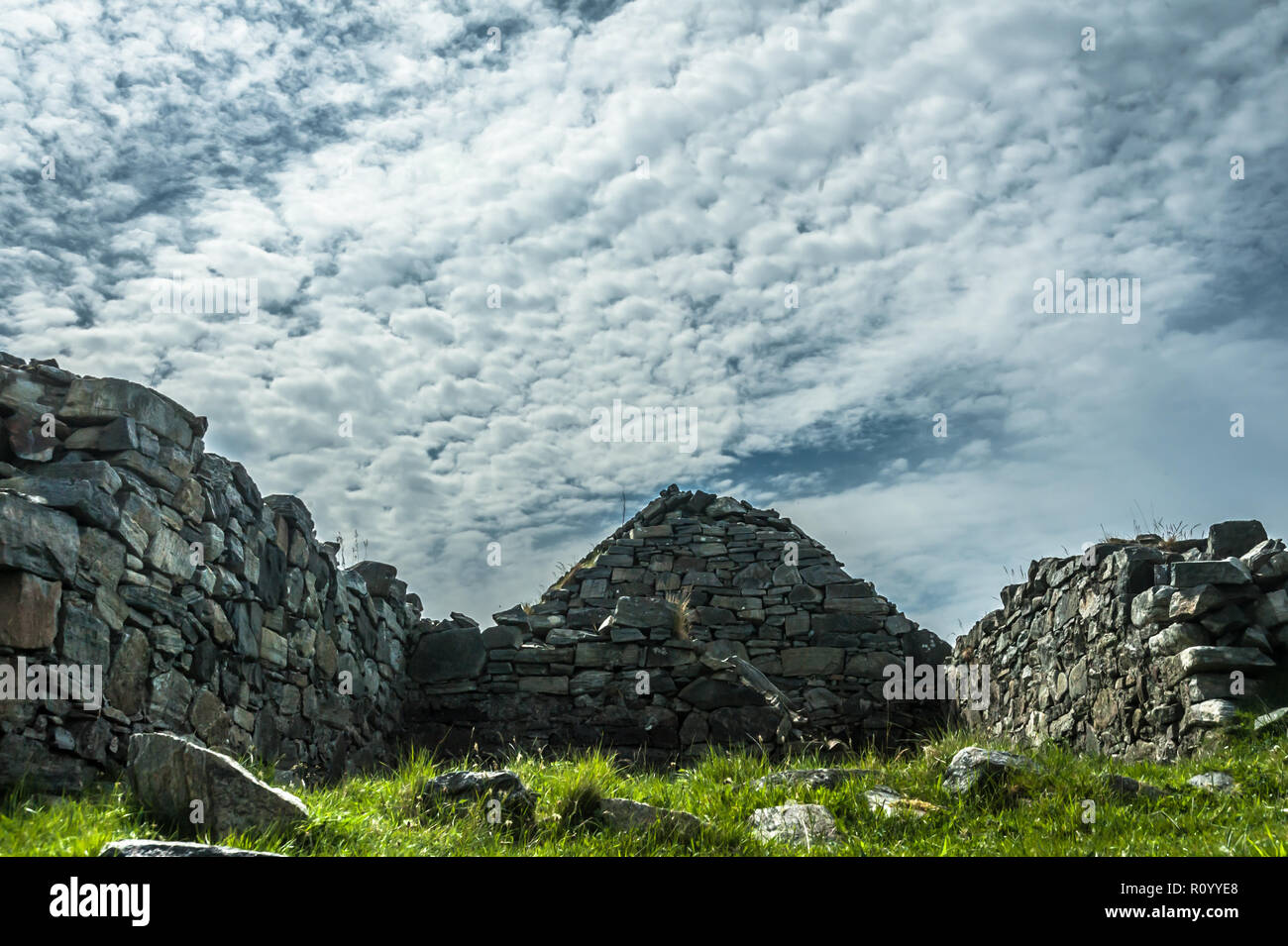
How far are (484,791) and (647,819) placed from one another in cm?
85

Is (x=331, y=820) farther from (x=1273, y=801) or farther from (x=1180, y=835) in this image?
(x=1273, y=801)

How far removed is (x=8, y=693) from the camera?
507 centimetres

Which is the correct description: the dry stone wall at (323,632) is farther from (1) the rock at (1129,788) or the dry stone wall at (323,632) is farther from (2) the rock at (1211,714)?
(1) the rock at (1129,788)

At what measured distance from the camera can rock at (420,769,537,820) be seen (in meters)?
4.98

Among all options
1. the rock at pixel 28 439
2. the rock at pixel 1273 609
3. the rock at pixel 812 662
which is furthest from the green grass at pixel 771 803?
the rock at pixel 812 662

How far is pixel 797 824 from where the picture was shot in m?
5.06

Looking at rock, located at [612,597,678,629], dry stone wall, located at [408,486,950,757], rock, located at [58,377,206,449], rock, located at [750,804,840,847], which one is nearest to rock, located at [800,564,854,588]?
dry stone wall, located at [408,486,950,757]

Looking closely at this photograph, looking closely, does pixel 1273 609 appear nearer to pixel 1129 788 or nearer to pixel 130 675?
pixel 1129 788

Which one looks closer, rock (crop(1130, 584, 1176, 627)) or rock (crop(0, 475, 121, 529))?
rock (crop(0, 475, 121, 529))

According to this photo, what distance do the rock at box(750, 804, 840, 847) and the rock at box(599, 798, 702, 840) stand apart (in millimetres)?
357

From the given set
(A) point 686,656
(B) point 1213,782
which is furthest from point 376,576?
(B) point 1213,782

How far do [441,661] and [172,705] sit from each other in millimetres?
4621

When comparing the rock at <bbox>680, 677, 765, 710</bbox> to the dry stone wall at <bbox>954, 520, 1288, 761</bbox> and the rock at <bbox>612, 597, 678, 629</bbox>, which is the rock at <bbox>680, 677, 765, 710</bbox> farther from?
the dry stone wall at <bbox>954, 520, 1288, 761</bbox>
